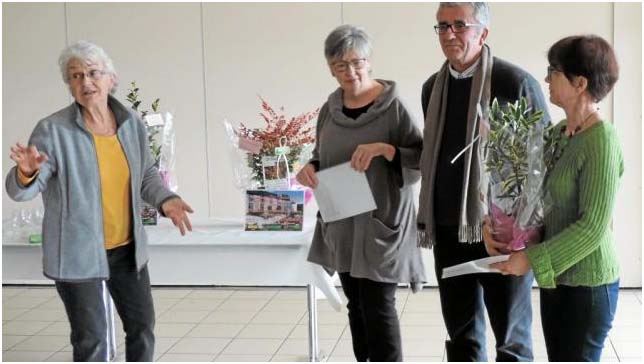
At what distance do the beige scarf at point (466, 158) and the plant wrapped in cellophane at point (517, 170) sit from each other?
68mm

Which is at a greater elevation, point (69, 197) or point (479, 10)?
point (479, 10)

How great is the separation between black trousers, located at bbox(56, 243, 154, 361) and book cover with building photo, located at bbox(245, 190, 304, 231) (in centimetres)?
58

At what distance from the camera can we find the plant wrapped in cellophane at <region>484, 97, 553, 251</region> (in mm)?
1890

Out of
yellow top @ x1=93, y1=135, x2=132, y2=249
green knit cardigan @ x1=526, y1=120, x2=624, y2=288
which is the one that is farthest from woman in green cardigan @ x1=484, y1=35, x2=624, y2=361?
yellow top @ x1=93, y1=135, x2=132, y2=249

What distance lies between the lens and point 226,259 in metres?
3.16

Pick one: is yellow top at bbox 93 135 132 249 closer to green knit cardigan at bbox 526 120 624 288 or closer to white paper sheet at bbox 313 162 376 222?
white paper sheet at bbox 313 162 376 222

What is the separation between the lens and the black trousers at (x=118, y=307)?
254 centimetres

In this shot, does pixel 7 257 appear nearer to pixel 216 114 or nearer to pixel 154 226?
pixel 154 226

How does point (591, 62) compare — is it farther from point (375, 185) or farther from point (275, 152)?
point (275, 152)

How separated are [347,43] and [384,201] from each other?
542 millimetres

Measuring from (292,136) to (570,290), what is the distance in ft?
5.36

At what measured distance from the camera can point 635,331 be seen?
3963mm

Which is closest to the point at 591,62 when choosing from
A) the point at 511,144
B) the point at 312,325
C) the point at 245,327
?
the point at 511,144

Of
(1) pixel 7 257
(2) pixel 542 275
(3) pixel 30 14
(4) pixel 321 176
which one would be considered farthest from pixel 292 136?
(3) pixel 30 14
